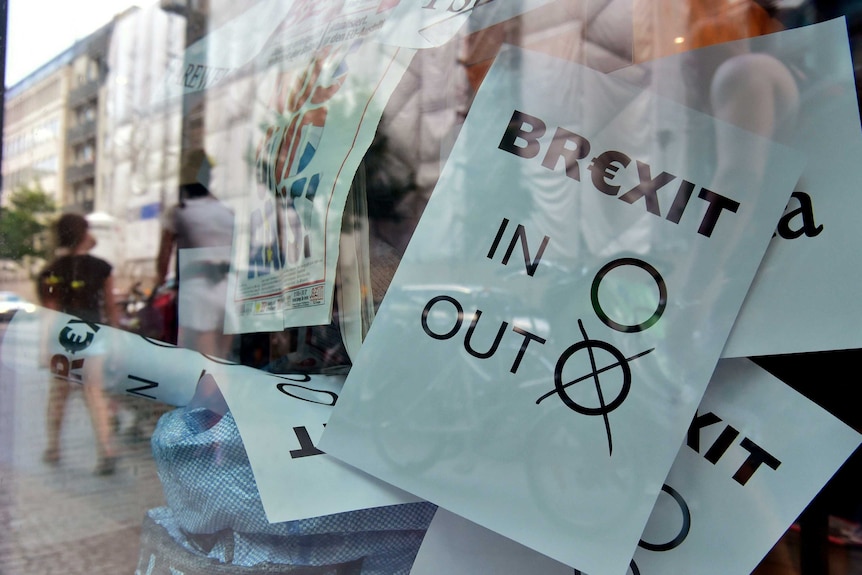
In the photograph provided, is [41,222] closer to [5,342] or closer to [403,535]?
[5,342]

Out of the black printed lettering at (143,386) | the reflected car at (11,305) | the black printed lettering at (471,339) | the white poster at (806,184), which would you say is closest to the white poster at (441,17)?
the white poster at (806,184)

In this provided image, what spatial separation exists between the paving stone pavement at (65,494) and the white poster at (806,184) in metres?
1.06

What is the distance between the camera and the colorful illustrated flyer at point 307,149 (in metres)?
0.92

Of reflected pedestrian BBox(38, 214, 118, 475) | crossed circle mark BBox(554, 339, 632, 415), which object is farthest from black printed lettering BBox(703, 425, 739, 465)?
reflected pedestrian BBox(38, 214, 118, 475)

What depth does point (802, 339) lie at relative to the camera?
25.2 inches

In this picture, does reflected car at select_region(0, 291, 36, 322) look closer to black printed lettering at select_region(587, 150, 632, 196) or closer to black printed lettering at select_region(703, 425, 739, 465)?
black printed lettering at select_region(587, 150, 632, 196)

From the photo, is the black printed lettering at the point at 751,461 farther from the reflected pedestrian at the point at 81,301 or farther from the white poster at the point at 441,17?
the reflected pedestrian at the point at 81,301

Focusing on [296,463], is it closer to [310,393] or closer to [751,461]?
[310,393]

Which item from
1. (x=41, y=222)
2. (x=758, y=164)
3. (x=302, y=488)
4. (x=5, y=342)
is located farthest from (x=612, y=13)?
(x=41, y=222)

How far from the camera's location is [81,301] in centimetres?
155

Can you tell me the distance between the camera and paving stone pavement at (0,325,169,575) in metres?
1.33

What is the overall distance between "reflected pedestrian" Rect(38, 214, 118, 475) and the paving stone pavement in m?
0.02

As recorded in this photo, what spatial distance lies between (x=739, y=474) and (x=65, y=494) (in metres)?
1.50

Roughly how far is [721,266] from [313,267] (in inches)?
→ 21.4
